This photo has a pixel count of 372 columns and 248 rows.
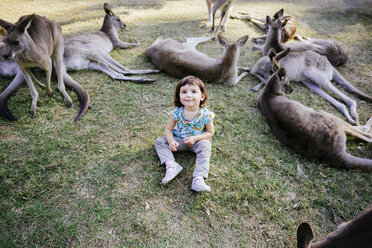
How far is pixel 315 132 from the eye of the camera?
269cm

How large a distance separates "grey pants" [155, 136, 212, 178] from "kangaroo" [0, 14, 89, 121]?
1462 millimetres

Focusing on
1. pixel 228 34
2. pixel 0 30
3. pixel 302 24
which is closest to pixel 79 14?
pixel 0 30

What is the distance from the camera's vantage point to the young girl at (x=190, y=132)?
95.6 inches

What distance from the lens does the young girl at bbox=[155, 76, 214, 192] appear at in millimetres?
2428

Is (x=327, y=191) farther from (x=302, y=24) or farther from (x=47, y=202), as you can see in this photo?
(x=302, y=24)

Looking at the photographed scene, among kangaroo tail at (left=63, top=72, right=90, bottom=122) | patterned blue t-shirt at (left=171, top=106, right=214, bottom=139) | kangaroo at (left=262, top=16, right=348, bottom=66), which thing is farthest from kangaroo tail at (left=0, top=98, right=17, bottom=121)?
kangaroo at (left=262, top=16, right=348, bottom=66)

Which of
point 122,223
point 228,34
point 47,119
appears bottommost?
point 122,223

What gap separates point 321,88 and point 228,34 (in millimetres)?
3191

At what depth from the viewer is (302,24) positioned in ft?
23.9

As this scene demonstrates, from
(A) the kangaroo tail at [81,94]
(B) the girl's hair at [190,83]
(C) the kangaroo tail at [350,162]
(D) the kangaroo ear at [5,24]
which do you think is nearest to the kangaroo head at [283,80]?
(C) the kangaroo tail at [350,162]

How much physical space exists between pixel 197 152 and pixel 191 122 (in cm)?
36

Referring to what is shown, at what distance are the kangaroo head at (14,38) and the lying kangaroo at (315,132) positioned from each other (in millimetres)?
3476

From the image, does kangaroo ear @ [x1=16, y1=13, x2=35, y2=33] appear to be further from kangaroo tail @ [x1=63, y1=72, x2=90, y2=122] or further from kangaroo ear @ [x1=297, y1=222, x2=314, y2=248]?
kangaroo ear @ [x1=297, y1=222, x2=314, y2=248]

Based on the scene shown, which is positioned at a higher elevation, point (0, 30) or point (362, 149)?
point (0, 30)
